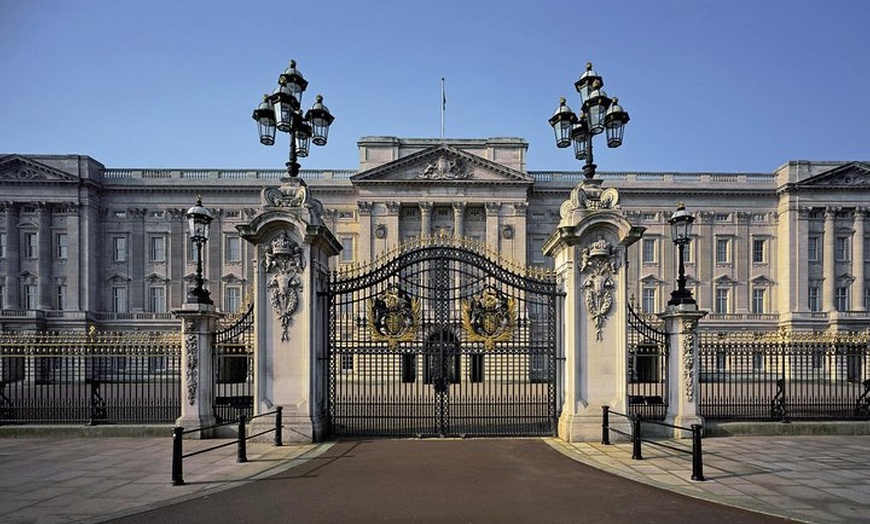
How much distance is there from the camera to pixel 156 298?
5819 centimetres

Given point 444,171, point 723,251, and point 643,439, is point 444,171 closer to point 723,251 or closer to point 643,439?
point 723,251

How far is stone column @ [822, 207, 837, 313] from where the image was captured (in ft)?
189

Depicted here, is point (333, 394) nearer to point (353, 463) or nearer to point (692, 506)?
point (353, 463)

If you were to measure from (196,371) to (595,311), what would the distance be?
9.82m

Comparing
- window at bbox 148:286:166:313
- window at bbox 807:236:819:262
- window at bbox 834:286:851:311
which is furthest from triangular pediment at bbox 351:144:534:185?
window at bbox 834:286:851:311

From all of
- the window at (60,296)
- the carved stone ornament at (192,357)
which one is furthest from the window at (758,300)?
the window at (60,296)

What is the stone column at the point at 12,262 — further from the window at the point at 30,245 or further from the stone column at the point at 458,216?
the stone column at the point at 458,216

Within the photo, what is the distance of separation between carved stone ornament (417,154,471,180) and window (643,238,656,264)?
19276 mm

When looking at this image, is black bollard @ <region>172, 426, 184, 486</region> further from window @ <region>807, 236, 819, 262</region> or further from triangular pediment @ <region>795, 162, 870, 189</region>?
window @ <region>807, 236, 819, 262</region>

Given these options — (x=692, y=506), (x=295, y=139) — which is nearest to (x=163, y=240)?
(x=295, y=139)

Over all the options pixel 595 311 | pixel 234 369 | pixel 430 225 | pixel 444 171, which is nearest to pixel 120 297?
pixel 430 225

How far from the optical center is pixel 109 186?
58.4m

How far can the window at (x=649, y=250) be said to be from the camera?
192 ft

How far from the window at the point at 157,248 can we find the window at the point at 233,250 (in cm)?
665
